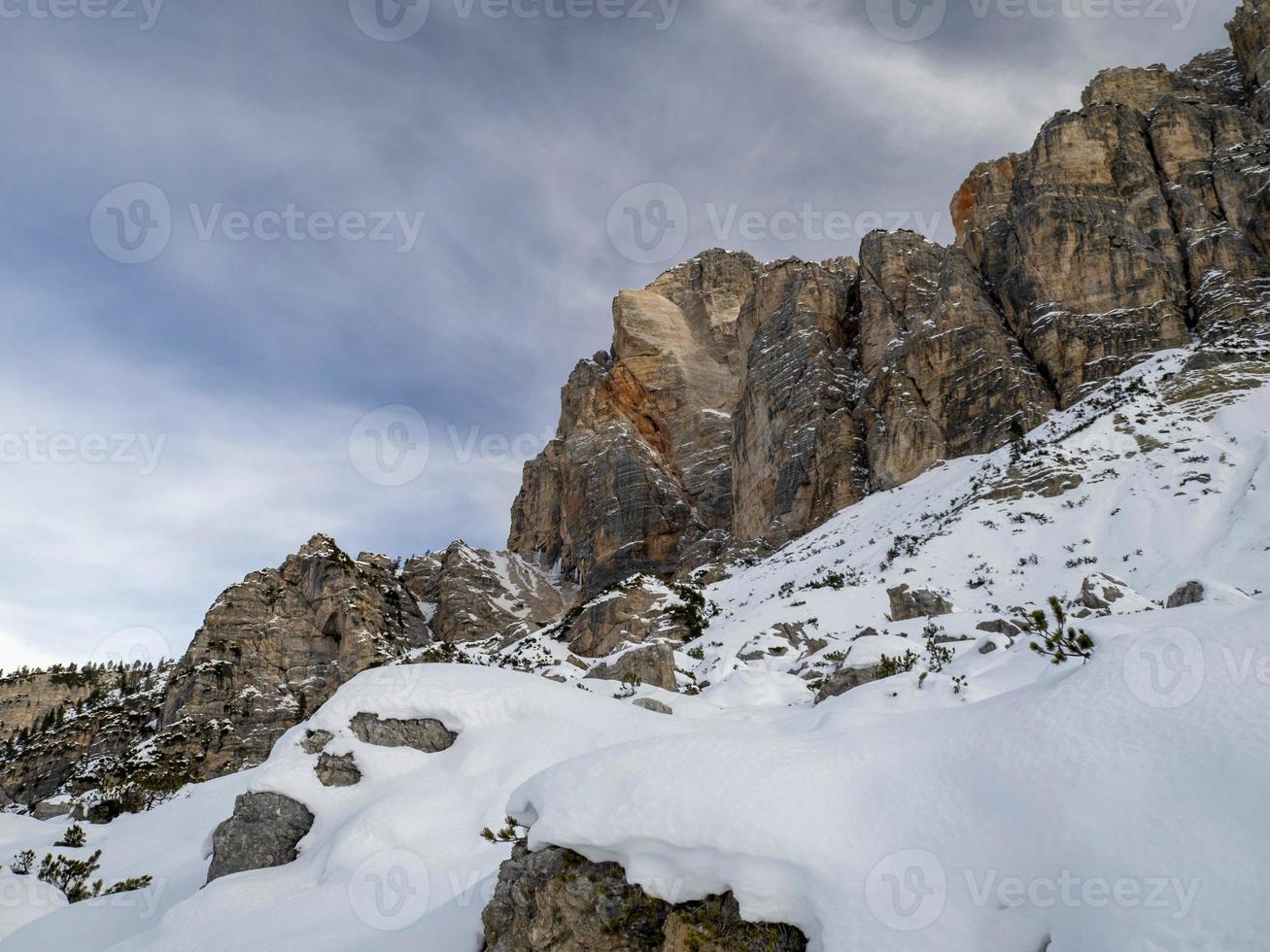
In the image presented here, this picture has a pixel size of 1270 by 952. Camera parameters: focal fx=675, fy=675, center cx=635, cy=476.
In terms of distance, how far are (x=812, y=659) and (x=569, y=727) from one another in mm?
13220

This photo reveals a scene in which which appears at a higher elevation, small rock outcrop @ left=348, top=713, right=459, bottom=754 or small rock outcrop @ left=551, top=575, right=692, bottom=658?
small rock outcrop @ left=551, top=575, right=692, bottom=658

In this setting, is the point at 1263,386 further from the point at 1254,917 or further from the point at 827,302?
the point at 827,302

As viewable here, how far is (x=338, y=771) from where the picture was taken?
9.98 meters

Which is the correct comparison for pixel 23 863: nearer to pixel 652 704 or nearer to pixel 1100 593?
pixel 652 704

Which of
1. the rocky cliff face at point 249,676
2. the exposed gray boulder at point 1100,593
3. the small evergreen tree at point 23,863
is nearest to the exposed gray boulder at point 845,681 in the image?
the exposed gray boulder at point 1100,593

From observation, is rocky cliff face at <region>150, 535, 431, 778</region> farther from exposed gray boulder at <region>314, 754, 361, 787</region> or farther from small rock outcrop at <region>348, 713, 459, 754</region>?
small rock outcrop at <region>348, 713, 459, 754</region>

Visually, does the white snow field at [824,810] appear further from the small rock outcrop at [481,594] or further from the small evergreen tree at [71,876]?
the small rock outcrop at [481,594]

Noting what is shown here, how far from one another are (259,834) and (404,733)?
219cm

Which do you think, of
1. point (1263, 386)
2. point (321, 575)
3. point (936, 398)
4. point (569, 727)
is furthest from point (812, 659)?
point (321, 575)

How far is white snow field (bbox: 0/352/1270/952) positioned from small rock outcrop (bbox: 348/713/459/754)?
6.7 inches

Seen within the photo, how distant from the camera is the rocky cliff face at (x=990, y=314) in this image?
51156 millimetres

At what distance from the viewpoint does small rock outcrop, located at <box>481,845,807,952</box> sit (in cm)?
445

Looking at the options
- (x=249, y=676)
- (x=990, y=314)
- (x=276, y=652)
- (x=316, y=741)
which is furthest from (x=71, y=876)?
(x=990, y=314)

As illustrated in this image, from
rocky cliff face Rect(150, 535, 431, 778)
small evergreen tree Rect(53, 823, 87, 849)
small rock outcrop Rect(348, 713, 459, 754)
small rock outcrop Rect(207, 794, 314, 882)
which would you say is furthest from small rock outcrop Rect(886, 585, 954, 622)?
rocky cliff face Rect(150, 535, 431, 778)
